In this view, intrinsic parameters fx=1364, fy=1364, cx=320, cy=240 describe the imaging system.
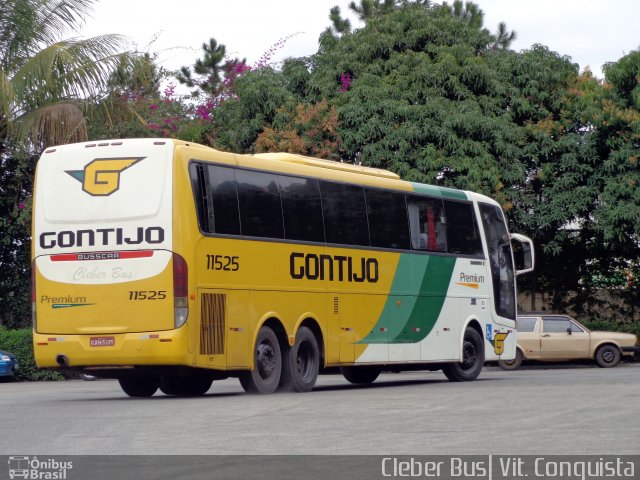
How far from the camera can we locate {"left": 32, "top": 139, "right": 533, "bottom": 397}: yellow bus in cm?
1847

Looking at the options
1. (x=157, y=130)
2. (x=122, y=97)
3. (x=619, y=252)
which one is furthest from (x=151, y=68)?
(x=619, y=252)

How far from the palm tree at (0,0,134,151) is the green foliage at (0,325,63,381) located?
4.56 m

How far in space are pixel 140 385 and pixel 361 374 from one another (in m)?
5.55

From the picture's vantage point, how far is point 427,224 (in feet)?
79.5

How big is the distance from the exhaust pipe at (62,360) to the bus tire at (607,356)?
66.5ft

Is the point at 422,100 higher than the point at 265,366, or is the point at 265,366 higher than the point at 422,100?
the point at 422,100

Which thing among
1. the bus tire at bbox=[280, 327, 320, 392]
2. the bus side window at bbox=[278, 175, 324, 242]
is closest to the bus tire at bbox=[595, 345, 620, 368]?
the bus tire at bbox=[280, 327, 320, 392]

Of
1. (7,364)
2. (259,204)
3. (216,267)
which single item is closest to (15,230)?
(7,364)

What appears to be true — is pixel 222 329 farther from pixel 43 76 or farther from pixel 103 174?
pixel 43 76

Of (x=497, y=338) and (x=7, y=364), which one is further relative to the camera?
(x=7, y=364)

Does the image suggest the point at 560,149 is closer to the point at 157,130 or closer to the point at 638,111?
the point at 638,111

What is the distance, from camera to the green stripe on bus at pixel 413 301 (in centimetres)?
2313
